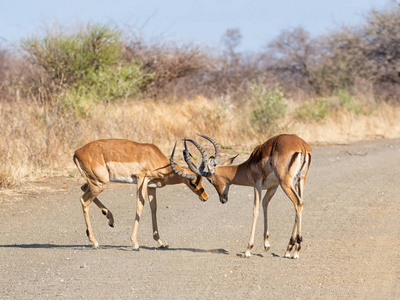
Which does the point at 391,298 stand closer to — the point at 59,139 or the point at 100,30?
the point at 59,139

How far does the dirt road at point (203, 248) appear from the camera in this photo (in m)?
5.37

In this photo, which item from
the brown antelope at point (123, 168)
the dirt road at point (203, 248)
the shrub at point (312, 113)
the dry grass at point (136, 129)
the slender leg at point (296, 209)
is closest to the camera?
the dirt road at point (203, 248)

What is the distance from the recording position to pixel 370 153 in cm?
1609

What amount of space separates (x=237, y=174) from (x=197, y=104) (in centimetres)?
1181

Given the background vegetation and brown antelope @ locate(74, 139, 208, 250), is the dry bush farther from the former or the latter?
brown antelope @ locate(74, 139, 208, 250)

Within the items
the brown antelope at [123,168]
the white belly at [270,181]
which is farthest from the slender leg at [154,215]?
the white belly at [270,181]

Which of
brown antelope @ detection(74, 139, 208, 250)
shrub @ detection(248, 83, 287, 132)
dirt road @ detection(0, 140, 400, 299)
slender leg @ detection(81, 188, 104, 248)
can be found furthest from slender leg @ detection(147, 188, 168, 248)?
shrub @ detection(248, 83, 287, 132)

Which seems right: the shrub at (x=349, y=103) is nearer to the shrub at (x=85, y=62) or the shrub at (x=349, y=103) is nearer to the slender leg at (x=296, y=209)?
the shrub at (x=85, y=62)

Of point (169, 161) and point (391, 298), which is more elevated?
point (169, 161)

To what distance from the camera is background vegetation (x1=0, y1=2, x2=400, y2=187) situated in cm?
1332

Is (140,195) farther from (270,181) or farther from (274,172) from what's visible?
(274,172)

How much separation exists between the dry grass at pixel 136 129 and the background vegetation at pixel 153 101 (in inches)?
1.1

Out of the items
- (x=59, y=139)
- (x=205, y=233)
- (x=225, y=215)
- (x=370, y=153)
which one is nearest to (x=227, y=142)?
(x=370, y=153)

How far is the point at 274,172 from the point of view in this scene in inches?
264
